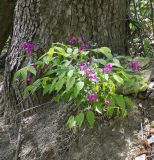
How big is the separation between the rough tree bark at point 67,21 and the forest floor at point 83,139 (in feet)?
1.40

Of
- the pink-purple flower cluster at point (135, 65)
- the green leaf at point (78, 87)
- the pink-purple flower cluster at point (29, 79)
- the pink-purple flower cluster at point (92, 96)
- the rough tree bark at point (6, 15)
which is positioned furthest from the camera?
the rough tree bark at point (6, 15)

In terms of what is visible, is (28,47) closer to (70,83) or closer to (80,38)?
(80,38)

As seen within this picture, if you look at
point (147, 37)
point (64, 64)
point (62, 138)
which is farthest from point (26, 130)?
point (147, 37)

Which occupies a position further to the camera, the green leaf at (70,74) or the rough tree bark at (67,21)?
the rough tree bark at (67,21)

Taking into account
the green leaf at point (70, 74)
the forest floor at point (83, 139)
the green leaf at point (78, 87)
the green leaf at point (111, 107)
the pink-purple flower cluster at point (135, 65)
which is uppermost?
the green leaf at point (70, 74)

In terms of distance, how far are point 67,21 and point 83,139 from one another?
108cm

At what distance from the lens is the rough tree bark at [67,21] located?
3074 mm

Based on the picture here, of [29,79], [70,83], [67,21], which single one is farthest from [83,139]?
[67,21]

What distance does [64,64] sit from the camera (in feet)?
8.00

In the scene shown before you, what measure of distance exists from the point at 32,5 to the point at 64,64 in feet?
3.14

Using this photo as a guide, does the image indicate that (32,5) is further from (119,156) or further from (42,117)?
(119,156)

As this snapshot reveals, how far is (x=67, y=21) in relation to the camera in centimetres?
309

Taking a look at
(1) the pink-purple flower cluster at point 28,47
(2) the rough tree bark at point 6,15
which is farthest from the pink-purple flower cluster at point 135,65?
(2) the rough tree bark at point 6,15

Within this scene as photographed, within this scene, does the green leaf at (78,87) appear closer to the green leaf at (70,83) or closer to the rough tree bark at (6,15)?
the green leaf at (70,83)
